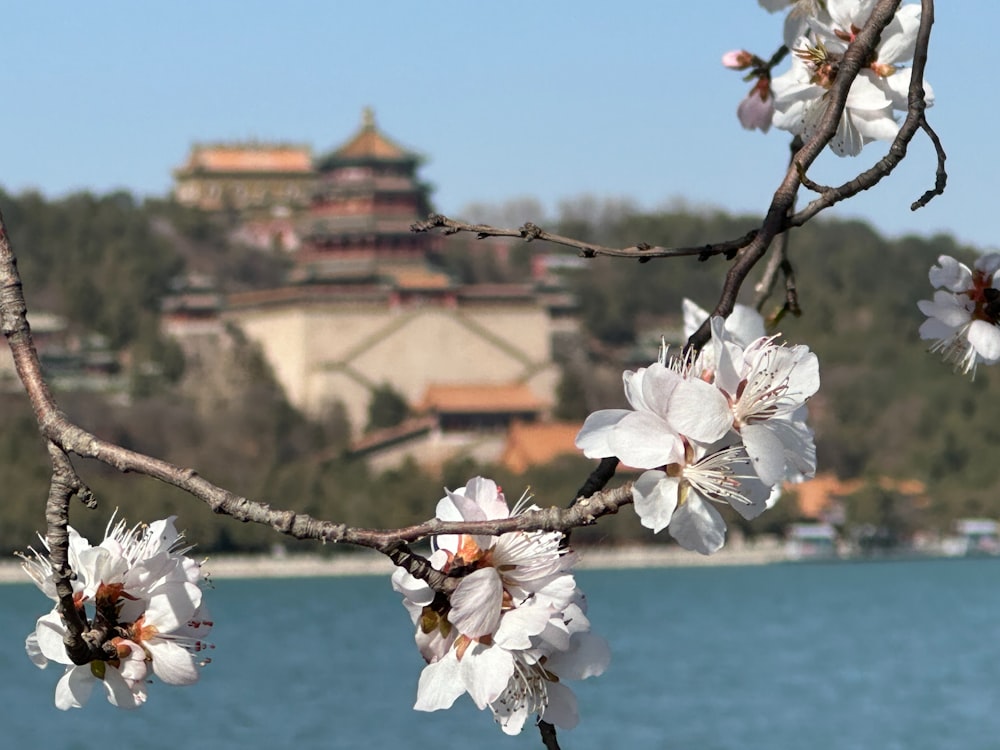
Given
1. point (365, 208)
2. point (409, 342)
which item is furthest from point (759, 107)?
point (365, 208)

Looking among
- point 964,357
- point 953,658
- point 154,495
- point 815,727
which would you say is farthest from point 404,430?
point 964,357

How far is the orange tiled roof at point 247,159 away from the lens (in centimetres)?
10250

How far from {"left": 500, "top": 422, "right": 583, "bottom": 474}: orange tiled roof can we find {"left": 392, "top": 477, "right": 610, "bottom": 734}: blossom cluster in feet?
179

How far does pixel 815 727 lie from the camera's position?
37031 mm

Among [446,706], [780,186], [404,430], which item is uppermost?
[780,186]

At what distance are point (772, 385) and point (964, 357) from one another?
0.53 m

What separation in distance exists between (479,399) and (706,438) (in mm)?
58891

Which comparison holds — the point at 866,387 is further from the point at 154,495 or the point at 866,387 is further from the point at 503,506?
the point at 503,506

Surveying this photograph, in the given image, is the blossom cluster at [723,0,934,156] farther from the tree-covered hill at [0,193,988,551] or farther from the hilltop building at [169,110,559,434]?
the hilltop building at [169,110,559,434]

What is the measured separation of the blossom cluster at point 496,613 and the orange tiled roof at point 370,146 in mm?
68551

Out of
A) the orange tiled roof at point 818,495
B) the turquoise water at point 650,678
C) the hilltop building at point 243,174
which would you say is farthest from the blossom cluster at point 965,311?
the hilltop building at point 243,174

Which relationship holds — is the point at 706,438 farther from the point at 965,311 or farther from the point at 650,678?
the point at 650,678

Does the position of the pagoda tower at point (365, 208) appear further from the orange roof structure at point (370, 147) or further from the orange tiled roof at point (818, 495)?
the orange tiled roof at point (818, 495)

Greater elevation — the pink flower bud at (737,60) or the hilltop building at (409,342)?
the pink flower bud at (737,60)
